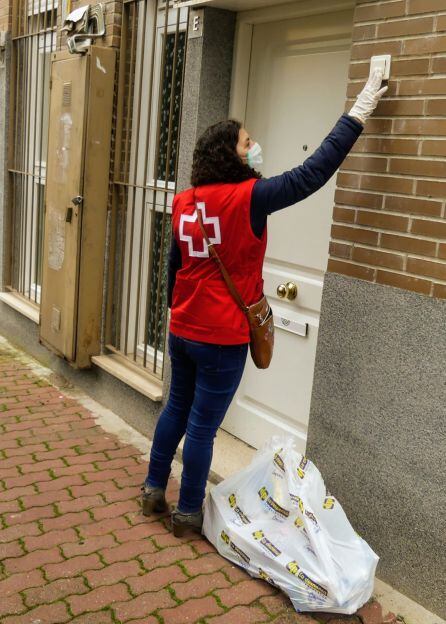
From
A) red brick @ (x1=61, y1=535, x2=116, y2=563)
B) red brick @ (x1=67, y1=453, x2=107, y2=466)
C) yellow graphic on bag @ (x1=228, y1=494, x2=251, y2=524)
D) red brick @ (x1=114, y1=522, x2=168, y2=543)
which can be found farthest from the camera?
red brick @ (x1=67, y1=453, x2=107, y2=466)

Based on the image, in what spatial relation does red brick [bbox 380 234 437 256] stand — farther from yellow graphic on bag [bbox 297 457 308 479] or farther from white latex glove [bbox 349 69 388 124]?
yellow graphic on bag [bbox 297 457 308 479]

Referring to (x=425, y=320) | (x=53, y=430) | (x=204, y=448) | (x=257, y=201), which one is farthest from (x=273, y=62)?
(x=53, y=430)

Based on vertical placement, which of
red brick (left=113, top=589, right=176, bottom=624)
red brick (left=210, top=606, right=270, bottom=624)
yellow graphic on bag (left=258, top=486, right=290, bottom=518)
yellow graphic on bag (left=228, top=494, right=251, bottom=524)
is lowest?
red brick (left=113, top=589, right=176, bottom=624)

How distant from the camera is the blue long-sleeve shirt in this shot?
9.92 ft

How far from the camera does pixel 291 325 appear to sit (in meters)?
4.17

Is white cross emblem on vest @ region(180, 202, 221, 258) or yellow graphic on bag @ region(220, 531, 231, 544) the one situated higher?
white cross emblem on vest @ region(180, 202, 221, 258)

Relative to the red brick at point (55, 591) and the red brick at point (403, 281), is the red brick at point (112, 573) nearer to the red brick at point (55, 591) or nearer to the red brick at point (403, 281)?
the red brick at point (55, 591)

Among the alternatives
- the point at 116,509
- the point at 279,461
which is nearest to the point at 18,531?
the point at 116,509

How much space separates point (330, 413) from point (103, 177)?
9.10ft

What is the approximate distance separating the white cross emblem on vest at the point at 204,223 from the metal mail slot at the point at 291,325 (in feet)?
3.18

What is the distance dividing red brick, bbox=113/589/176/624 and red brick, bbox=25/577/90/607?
0.68ft

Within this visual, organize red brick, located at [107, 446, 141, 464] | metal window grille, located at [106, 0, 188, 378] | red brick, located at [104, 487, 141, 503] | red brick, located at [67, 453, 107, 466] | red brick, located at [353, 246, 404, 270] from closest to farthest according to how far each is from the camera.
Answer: red brick, located at [353, 246, 404, 270]
red brick, located at [104, 487, 141, 503]
red brick, located at [67, 453, 107, 466]
red brick, located at [107, 446, 141, 464]
metal window grille, located at [106, 0, 188, 378]

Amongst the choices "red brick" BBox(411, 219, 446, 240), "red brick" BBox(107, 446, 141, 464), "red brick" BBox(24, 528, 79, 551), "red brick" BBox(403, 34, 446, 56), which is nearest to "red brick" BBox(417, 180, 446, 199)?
"red brick" BBox(411, 219, 446, 240)

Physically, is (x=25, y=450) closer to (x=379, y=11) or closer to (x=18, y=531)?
(x=18, y=531)
